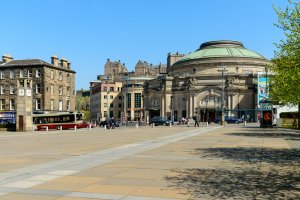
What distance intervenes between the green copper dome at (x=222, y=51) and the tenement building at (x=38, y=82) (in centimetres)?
4233

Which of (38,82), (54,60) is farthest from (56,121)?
(54,60)

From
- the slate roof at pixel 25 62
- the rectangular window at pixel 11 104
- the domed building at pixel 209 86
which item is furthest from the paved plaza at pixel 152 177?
the domed building at pixel 209 86

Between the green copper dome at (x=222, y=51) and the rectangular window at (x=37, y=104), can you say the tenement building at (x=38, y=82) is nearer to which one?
the rectangular window at (x=37, y=104)

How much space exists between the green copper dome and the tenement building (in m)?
42.3

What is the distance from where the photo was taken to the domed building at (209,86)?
275ft

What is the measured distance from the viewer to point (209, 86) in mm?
83875

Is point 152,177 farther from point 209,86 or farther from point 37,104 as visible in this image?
point 209,86

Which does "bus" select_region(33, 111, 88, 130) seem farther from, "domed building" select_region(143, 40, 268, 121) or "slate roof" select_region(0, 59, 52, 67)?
"domed building" select_region(143, 40, 268, 121)

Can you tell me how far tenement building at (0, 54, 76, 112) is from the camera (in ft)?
212

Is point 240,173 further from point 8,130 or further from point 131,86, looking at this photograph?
point 131,86

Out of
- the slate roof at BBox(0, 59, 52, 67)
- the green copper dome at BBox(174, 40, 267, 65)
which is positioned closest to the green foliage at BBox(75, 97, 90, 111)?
the green copper dome at BBox(174, 40, 267, 65)

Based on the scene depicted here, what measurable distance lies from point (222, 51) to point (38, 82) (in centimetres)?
5517

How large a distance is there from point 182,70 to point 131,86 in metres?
32.8

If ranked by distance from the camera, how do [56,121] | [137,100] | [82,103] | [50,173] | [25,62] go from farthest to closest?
[82,103]
[137,100]
[25,62]
[56,121]
[50,173]
